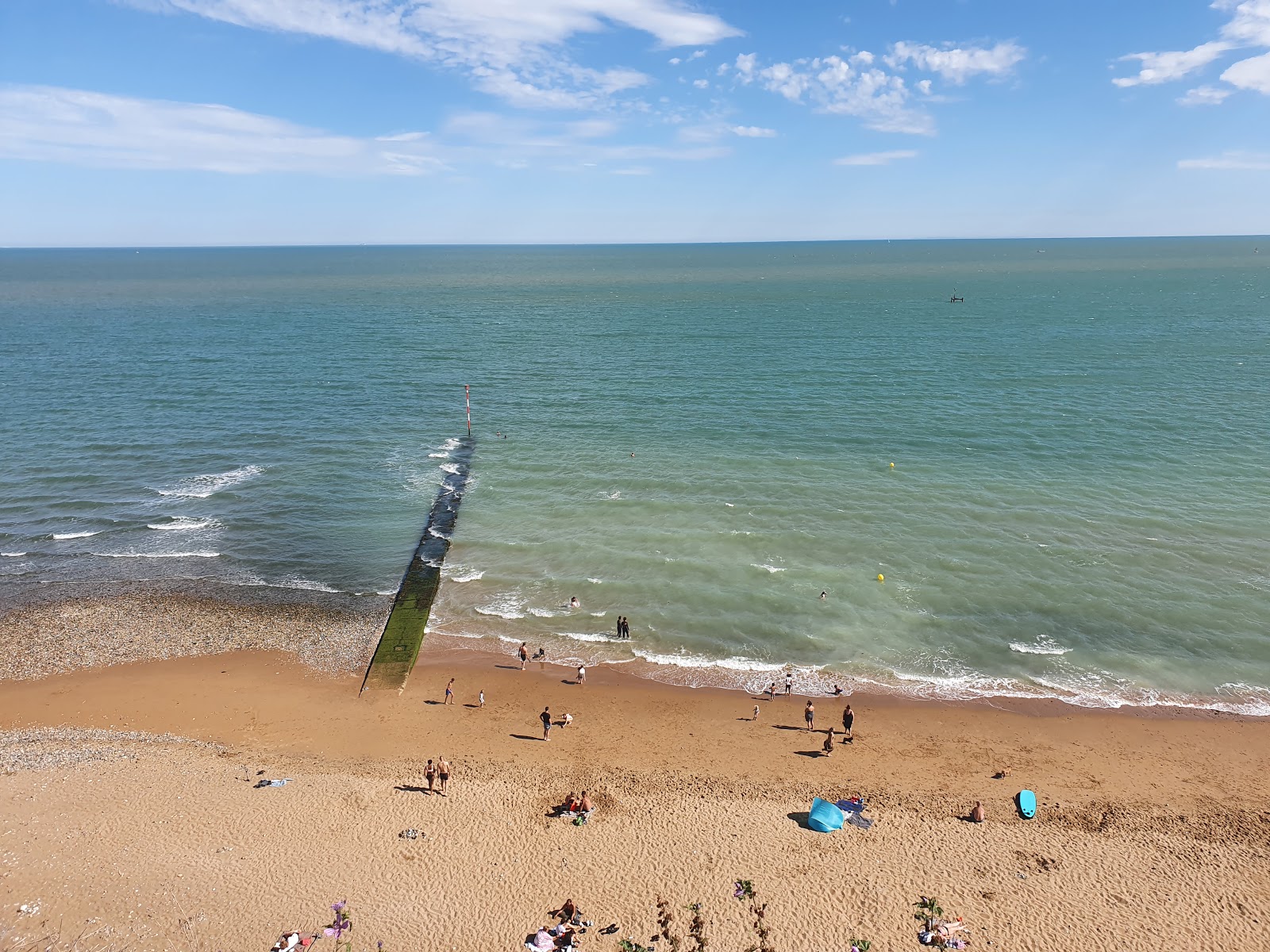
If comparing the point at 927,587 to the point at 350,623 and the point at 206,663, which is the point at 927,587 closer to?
the point at 350,623

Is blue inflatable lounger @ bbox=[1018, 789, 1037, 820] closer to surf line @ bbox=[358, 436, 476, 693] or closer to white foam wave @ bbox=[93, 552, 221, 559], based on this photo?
surf line @ bbox=[358, 436, 476, 693]

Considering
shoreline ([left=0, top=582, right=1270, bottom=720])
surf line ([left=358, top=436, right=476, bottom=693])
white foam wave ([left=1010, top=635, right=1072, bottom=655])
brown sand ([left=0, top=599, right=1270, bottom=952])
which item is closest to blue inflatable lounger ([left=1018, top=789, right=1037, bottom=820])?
brown sand ([left=0, top=599, right=1270, bottom=952])

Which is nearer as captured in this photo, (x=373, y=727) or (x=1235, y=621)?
(x=373, y=727)

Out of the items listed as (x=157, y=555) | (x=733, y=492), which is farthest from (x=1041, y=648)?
(x=157, y=555)

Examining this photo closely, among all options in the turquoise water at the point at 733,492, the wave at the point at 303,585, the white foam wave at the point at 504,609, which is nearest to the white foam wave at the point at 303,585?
the wave at the point at 303,585

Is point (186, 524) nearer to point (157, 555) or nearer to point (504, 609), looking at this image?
point (157, 555)

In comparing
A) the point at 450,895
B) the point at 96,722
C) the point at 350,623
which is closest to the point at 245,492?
the point at 350,623
